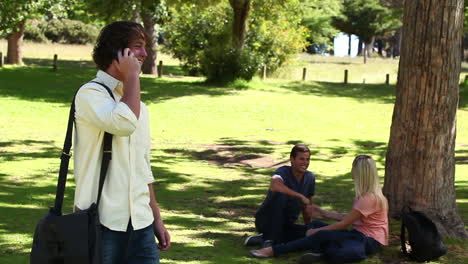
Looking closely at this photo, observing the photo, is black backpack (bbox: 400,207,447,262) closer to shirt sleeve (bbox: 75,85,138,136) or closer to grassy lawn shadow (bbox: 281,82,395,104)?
shirt sleeve (bbox: 75,85,138,136)

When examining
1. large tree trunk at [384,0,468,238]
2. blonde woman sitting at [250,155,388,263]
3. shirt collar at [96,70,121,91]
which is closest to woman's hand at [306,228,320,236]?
blonde woman sitting at [250,155,388,263]

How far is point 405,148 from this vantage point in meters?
8.00

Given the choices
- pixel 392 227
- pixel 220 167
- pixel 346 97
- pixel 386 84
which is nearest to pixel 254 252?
pixel 392 227

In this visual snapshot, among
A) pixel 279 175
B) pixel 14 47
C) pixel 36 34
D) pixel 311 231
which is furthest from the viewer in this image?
pixel 36 34

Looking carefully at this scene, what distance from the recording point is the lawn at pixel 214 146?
8.40 metres

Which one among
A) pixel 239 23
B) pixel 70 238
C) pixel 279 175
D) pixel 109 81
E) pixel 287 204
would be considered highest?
pixel 239 23

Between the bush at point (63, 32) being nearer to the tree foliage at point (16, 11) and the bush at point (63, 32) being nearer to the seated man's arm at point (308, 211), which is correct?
the tree foliage at point (16, 11)

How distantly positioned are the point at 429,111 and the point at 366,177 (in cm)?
110

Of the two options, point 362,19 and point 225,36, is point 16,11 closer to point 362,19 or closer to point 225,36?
point 225,36

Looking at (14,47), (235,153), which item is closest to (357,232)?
(235,153)

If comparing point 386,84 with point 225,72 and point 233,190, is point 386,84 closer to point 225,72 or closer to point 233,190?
point 225,72

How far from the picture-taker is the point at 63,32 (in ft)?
202

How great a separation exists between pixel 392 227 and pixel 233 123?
45.8 feet

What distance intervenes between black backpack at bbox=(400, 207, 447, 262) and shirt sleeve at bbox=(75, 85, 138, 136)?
13.5 feet
